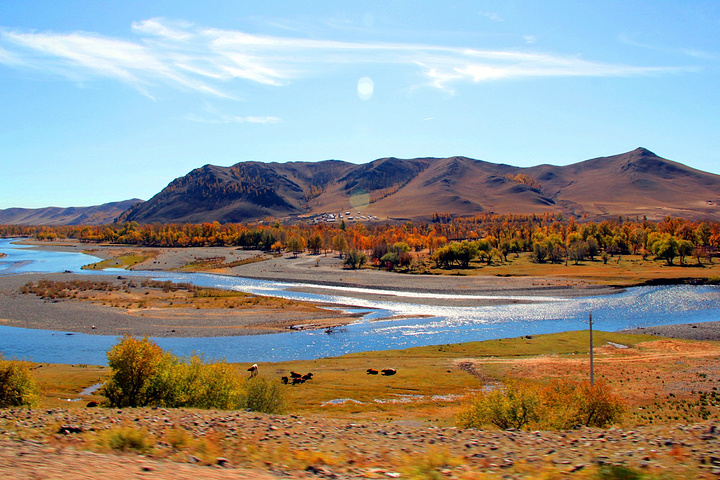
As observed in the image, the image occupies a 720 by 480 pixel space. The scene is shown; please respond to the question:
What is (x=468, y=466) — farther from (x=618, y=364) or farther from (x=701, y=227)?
(x=701, y=227)

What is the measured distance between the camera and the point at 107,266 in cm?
12838

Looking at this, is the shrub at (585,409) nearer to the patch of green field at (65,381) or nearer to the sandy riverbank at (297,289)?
the patch of green field at (65,381)

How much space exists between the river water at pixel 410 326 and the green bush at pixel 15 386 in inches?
823

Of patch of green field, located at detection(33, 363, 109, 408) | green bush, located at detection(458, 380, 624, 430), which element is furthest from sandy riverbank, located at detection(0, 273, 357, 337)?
green bush, located at detection(458, 380, 624, 430)

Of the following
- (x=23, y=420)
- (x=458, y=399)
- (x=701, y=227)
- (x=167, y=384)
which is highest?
(x=701, y=227)

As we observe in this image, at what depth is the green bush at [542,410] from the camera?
63.4 feet

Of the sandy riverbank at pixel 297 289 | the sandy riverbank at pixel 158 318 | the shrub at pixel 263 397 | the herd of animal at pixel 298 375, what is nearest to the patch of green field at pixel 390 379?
the herd of animal at pixel 298 375

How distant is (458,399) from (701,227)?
156 m

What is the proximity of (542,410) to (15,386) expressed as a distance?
27.3 meters

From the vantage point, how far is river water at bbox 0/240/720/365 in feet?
155

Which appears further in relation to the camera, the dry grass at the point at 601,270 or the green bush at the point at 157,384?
the dry grass at the point at 601,270

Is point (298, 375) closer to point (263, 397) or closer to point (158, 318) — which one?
point (263, 397)

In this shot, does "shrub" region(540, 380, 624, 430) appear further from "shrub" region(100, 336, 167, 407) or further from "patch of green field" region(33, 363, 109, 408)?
"patch of green field" region(33, 363, 109, 408)

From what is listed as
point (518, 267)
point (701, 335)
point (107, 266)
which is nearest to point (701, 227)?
point (518, 267)
